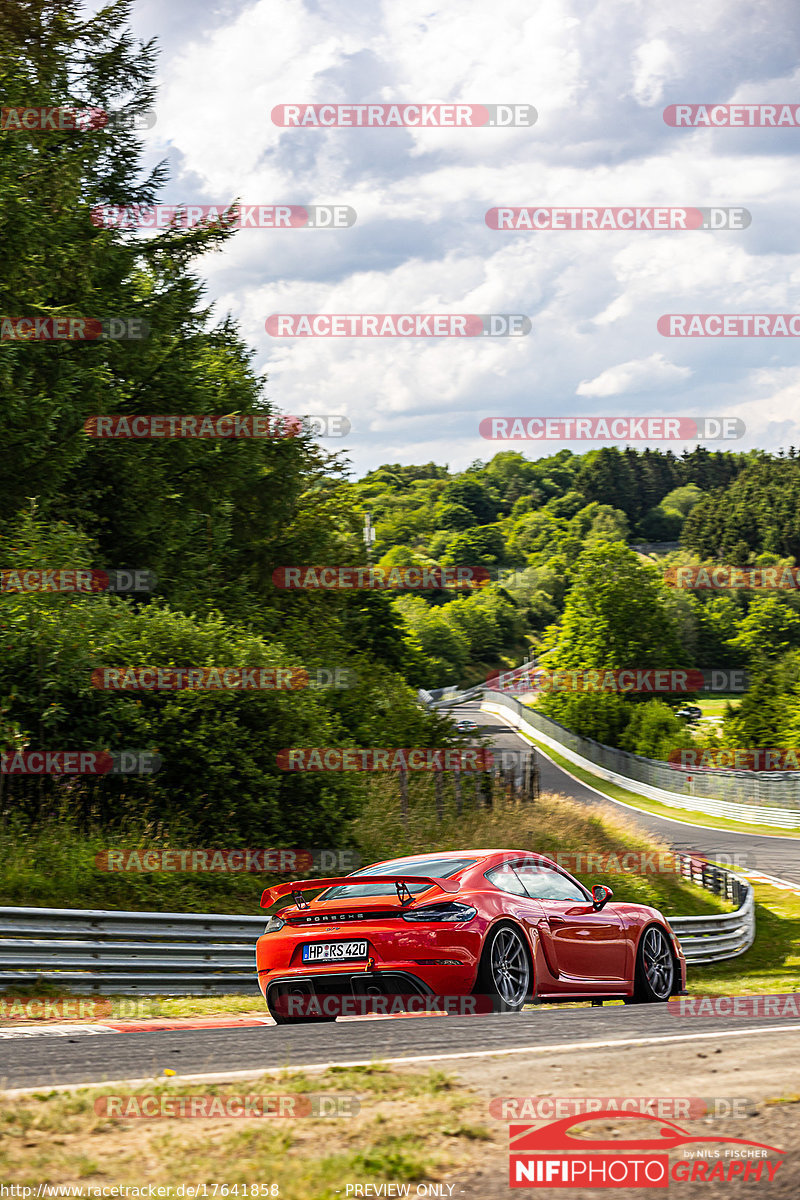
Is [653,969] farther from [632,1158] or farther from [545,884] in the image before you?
[632,1158]

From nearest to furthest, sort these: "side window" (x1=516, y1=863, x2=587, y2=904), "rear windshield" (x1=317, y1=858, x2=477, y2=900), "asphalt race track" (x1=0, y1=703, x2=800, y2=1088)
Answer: "asphalt race track" (x1=0, y1=703, x2=800, y2=1088) → "rear windshield" (x1=317, y1=858, x2=477, y2=900) → "side window" (x1=516, y1=863, x2=587, y2=904)

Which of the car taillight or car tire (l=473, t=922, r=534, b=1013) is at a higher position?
the car taillight

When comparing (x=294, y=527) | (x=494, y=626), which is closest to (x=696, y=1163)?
(x=294, y=527)

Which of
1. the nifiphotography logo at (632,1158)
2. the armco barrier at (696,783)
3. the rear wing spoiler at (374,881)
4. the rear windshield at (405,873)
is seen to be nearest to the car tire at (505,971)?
the rear wing spoiler at (374,881)

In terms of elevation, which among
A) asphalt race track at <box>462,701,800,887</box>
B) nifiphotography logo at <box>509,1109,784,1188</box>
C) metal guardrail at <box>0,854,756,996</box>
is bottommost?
asphalt race track at <box>462,701,800,887</box>

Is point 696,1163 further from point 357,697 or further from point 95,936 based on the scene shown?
point 357,697

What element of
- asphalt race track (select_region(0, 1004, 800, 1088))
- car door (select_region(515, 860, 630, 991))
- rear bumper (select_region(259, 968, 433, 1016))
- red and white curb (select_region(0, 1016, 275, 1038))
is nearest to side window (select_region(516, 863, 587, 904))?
car door (select_region(515, 860, 630, 991))

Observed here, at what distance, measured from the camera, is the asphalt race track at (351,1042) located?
5.21 meters

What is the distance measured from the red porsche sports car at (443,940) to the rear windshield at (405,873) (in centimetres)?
1

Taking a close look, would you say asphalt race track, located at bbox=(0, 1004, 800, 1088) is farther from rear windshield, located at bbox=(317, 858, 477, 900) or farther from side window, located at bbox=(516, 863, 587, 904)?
side window, located at bbox=(516, 863, 587, 904)

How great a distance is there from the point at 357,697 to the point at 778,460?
512 ft

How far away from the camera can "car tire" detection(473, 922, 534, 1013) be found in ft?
25.2

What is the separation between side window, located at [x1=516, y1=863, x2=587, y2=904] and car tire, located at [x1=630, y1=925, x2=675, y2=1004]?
85 centimetres

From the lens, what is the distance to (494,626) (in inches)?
5428
